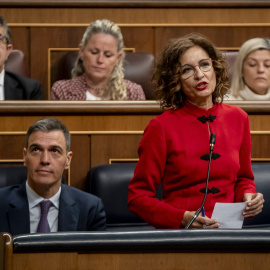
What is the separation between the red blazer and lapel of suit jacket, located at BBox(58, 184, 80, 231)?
0.16 meters

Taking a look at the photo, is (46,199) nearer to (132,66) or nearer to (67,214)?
(67,214)

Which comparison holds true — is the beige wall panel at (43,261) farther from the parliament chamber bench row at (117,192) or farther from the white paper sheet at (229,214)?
the parliament chamber bench row at (117,192)

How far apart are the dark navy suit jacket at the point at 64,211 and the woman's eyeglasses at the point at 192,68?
0.24 metres

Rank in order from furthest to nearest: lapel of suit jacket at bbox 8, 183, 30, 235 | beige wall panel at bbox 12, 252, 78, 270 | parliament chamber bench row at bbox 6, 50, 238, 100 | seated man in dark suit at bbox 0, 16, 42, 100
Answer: parliament chamber bench row at bbox 6, 50, 238, 100 < seated man in dark suit at bbox 0, 16, 42, 100 < lapel of suit jacket at bbox 8, 183, 30, 235 < beige wall panel at bbox 12, 252, 78, 270

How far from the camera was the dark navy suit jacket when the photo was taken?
0.79 m

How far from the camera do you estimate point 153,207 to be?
0.64 m

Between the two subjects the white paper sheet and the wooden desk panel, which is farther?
the wooden desk panel

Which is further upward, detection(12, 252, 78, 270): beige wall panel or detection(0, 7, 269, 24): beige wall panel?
detection(0, 7, 269, 24): beige wall panel

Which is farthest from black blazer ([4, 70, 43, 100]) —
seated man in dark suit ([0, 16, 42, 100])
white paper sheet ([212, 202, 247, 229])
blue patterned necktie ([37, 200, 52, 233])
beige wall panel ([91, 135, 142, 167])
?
white paper sheet ([212, 202, 247, 229])

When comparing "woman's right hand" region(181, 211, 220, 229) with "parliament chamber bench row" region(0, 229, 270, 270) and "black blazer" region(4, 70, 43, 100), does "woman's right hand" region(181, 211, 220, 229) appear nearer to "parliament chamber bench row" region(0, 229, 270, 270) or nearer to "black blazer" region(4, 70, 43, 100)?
"parliament chamber bench row" region(0, 229, 270, 270)

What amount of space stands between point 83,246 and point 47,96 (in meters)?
0.96

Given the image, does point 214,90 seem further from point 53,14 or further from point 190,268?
point 53,14

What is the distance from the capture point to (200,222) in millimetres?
601

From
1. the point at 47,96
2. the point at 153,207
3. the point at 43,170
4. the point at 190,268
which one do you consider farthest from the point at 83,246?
the point at 47,96
